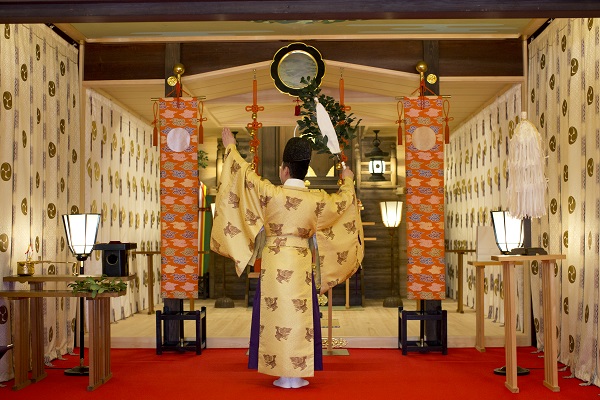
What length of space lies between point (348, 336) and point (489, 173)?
2676 millimetres

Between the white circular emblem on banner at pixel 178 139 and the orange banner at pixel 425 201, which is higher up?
the white circular emblem on banner at pixel 178 139

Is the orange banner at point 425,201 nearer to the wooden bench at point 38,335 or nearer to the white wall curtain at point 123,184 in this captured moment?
the wooden bench at point 38,335

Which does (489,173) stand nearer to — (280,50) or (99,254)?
(280,50)

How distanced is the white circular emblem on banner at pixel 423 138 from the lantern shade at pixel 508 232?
1262 millimetres

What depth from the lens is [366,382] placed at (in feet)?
15.5

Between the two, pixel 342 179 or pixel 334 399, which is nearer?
pixel 334 399

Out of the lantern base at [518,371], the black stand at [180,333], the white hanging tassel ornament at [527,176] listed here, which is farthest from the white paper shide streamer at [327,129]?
the black stand at [180,333]

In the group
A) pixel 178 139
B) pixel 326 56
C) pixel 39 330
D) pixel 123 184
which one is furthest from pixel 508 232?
pixel 123 184

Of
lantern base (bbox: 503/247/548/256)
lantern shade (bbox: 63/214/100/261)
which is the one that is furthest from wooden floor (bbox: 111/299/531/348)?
lantern base (bbox: 503/247/548/256)

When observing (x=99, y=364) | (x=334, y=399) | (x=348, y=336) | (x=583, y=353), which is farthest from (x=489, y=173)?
(x=99, y=364)

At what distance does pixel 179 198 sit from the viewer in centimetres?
605

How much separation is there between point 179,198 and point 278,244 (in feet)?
5.60

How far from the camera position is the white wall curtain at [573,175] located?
4738mm

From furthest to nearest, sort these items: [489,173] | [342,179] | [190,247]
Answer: [489,173]
[190,247]
[342,179]
